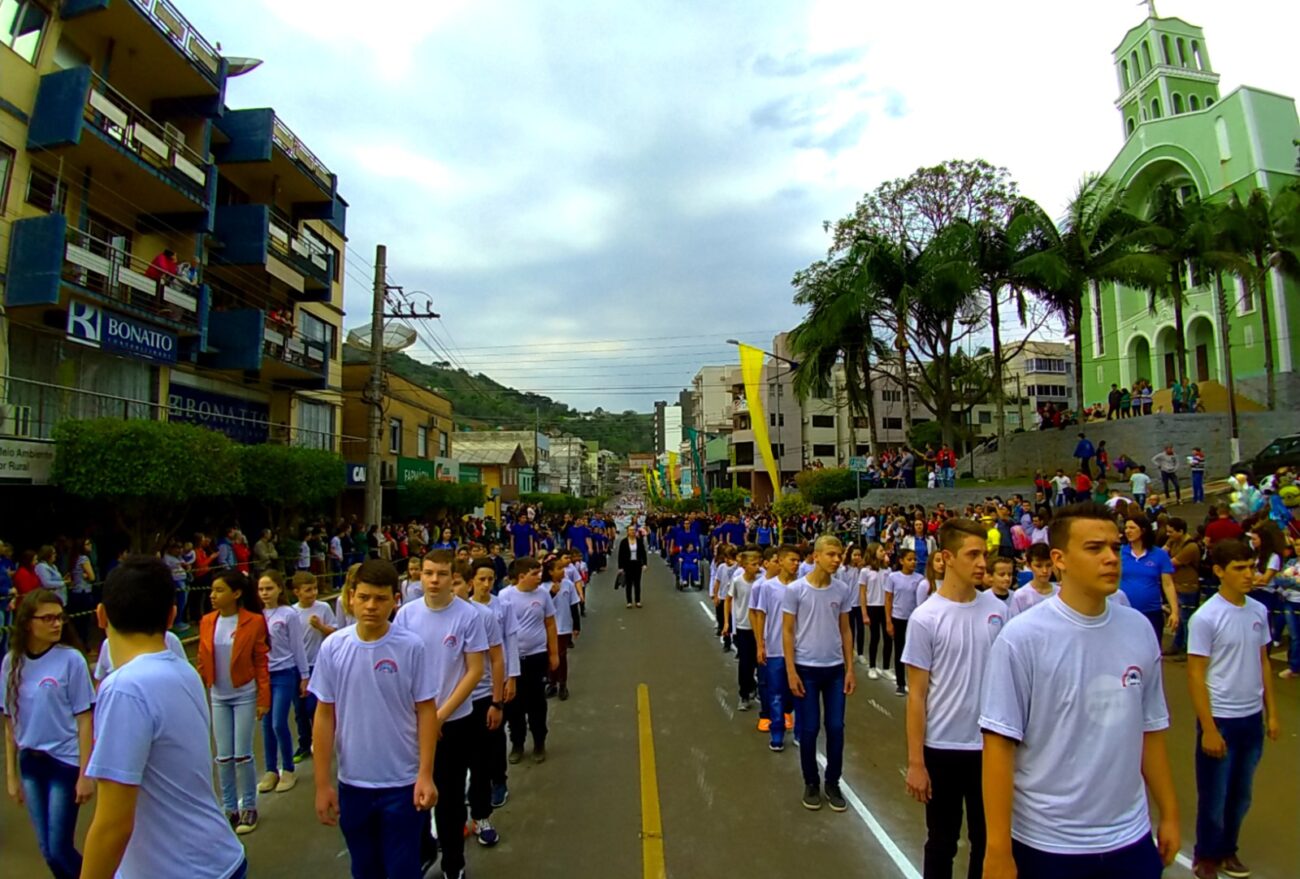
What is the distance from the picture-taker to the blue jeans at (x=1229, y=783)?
13.2 feet

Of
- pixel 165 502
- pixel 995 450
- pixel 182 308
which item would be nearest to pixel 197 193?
pixel 182 308

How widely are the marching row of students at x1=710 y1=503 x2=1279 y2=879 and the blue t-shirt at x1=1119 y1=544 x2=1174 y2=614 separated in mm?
634

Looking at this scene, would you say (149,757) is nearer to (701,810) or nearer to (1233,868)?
(701,810)

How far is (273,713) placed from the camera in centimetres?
567

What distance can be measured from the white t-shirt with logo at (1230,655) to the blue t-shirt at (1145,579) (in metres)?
2.51

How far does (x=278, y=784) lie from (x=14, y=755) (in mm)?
2269

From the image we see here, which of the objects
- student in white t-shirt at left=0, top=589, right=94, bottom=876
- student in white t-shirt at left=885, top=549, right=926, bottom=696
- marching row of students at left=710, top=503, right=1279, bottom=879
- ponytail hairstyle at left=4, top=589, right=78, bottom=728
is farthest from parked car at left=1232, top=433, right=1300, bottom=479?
ponytail hairstyle at left=4, top=589, right=78, bottom=728

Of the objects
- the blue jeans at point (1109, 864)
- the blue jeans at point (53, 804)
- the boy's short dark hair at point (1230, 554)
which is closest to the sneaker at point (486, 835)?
the blue jeans at point (53, 804)

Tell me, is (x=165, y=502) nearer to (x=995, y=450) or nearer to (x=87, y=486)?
(x=87, y=486)

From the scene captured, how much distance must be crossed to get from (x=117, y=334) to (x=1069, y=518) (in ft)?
60.5

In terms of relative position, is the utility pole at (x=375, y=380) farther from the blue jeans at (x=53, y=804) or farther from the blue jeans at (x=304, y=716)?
the blue jeans at (x=53, y=804)

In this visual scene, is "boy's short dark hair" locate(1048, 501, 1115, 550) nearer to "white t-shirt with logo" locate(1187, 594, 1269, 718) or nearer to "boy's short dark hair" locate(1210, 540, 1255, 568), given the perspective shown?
"white t-shirt with logo" locate(1187, 594, 1269, 718)

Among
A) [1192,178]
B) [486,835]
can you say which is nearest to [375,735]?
[486,835]

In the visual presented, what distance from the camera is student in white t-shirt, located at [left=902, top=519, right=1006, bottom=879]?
3.70 m
